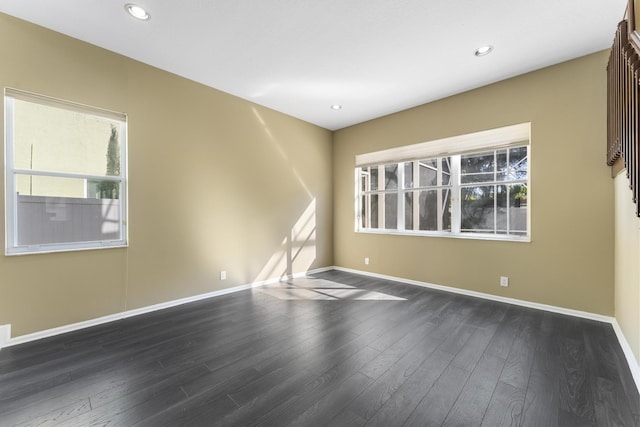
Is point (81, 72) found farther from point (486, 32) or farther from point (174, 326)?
point (486, 32)

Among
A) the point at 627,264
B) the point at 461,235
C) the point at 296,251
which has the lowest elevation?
the point at 296,251

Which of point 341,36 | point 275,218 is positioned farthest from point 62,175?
point 341,36

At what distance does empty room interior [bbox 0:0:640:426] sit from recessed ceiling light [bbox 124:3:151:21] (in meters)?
0.02

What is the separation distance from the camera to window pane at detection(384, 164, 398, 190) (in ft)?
15.4

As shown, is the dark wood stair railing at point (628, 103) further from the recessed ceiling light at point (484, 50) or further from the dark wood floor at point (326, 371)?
the dark wood floor at point (326, 371)

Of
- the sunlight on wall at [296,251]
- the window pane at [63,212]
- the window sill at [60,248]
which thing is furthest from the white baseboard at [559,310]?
the window pane at [63,212]

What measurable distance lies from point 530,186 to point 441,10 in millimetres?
2297

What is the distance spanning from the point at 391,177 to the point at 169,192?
355 centimetres

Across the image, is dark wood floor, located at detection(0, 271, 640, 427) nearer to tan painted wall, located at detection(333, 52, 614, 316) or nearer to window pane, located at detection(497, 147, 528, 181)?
tan painted wall, located at detection(333, 52, 614, 316)

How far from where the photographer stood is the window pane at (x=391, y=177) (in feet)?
15.4

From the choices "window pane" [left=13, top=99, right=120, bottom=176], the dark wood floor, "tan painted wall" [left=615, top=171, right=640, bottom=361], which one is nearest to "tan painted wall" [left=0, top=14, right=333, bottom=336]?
"window pane" [left=13, top=99, right=120, bottom=176]

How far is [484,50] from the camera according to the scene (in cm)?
275

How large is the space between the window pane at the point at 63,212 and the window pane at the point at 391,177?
4.02m

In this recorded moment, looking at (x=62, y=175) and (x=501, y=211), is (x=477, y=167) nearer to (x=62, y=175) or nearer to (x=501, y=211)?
(x=501, y=211)
